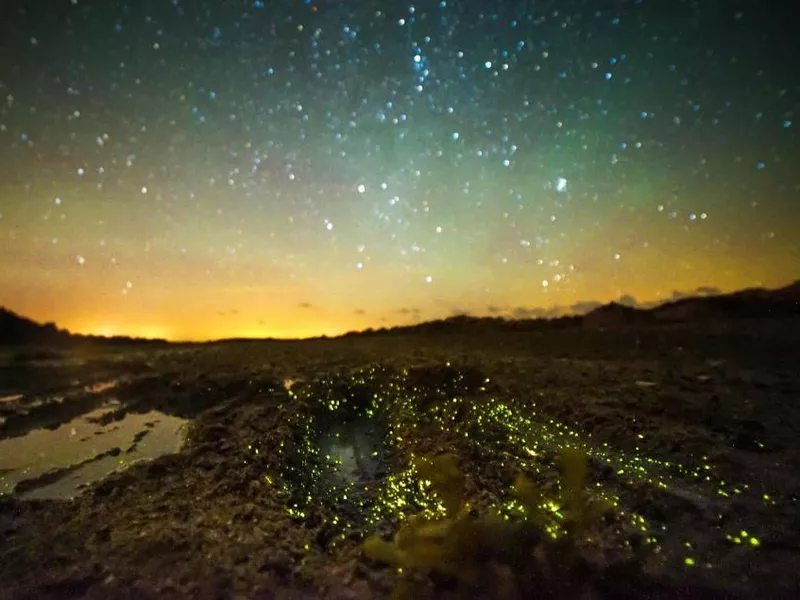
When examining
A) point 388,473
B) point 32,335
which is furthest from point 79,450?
point 32,335

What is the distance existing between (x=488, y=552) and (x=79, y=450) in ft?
16.4

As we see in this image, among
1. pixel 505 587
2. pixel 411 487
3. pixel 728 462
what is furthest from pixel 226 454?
pixel 728 462

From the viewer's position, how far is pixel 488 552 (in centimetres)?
354

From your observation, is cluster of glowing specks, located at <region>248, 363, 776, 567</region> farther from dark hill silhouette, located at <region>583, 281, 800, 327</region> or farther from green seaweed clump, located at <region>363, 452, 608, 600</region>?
dark hill silhouette, located at <region>583, 281, 800, 327</region>

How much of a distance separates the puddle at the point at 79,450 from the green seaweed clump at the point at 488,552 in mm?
3282

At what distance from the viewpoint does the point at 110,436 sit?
20.8ft

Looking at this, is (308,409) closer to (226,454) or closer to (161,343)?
(226,454)

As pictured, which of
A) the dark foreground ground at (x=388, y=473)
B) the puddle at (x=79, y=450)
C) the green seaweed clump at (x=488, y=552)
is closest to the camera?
the green seaweed clump at (x=488, y=552)

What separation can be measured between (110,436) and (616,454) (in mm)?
6071

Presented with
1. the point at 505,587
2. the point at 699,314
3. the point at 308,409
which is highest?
the point at 699,314

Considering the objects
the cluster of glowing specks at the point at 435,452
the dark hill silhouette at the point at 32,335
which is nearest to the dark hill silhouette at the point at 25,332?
the dark hill silhouette at the point at 32,335

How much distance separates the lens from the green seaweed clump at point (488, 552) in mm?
3176

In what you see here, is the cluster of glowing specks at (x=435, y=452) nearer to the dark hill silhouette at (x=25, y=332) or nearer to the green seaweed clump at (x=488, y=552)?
the green seaweed clump at (x=488, y=552)

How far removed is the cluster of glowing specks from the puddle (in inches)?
60.5
